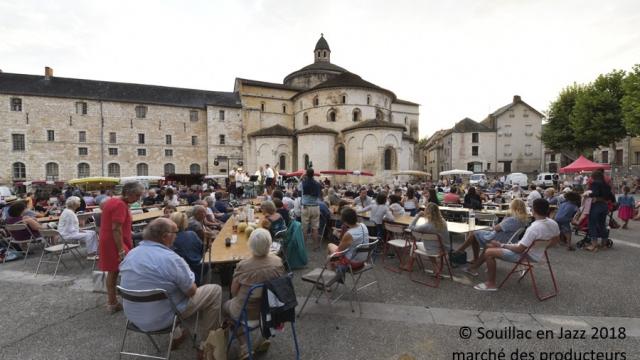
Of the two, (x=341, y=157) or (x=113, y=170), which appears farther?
(x=113, y=170)

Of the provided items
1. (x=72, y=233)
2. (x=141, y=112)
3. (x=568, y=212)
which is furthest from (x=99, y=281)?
(x=141, y=112)

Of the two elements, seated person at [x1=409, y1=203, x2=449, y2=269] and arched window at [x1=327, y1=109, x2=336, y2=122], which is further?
arched window at [x1=327, y1=109, x2=336, y2=122]

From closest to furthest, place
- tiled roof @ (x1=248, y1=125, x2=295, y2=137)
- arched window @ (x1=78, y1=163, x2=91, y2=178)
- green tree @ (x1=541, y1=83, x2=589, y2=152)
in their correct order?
green tree @ (x1=541, y1=83, x2=589, y2=152) → arched window @ (x1=78, y1=163, x2=91, y2=178) → tiled roof @ (x1=248, y1=125, x2=295, y2=137)

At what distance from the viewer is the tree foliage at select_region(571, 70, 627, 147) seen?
2309cm

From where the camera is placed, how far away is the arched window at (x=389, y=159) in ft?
94.7

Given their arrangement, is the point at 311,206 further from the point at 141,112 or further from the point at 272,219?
the point at 141,112

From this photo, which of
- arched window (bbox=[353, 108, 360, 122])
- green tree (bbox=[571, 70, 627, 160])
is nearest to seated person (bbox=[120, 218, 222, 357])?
arched window (bbox=[353, 108, 360, 122])

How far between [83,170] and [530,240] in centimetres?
4104

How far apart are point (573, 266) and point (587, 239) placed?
7.24 feet

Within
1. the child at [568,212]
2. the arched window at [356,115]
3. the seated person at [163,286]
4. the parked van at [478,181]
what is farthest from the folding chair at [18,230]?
the arched window at [356,115]

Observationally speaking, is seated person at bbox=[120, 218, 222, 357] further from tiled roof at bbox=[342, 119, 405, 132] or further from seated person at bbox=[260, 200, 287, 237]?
tiled roof at bbox=[342, 119, 405, 132]

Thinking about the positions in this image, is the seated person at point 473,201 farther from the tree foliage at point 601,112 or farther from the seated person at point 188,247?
the tree foliage at point 601,112

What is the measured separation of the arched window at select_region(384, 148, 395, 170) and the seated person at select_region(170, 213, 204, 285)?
2672 cm

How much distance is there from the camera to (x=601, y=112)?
23.5 m
